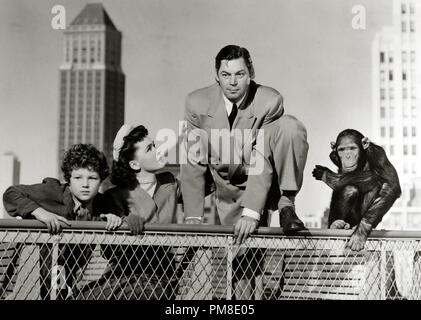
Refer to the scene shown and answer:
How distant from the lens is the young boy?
3117 millimetres

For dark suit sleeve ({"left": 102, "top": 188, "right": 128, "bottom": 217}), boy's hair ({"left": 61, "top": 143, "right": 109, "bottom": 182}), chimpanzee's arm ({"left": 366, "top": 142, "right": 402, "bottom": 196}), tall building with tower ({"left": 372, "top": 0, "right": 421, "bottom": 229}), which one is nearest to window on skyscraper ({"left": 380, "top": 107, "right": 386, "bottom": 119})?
tall building with tower ({"left": 372, "top": 0, "right": 421, "bottom": 229})

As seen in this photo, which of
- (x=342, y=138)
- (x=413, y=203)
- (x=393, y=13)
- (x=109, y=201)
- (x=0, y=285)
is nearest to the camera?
(x=0, y=285)

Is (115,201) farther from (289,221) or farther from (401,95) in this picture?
(401,95)

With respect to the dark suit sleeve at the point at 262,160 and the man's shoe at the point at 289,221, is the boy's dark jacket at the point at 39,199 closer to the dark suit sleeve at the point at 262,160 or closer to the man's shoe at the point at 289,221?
the dark suit sleeve at the point at 262,160

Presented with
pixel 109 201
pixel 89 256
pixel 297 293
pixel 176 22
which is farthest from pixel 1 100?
pixel 297 293

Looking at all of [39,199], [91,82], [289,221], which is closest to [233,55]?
[289,221]

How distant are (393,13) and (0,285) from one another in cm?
313

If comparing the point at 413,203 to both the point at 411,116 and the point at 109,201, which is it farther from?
the point at 109,201

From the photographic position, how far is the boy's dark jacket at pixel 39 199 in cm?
317

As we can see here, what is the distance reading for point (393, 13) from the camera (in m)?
Answer: 5.06

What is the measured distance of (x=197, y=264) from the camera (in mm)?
3297

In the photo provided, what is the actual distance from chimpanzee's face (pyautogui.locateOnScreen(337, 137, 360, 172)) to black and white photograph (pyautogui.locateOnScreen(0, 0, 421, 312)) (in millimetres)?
12

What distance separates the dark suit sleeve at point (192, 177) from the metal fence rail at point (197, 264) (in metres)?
0.26

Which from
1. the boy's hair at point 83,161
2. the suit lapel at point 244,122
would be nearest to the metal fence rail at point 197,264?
the boy's hair at point 83,161
